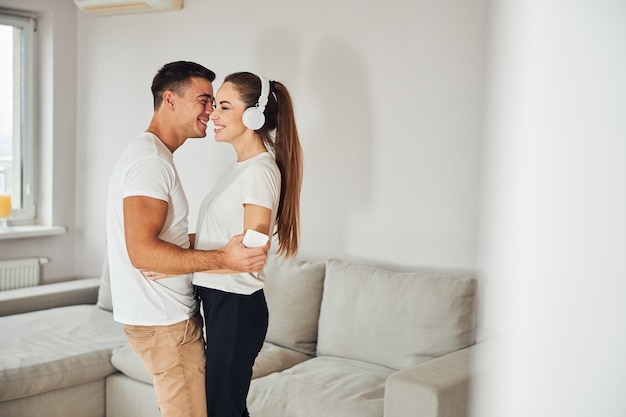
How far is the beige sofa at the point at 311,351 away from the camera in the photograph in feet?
7.64

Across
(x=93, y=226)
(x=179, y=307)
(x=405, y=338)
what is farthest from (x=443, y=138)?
(x=93, y=226)

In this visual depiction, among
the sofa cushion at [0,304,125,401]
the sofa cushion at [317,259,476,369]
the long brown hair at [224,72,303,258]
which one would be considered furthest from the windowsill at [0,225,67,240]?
the long brown hair at [224,72,303,258]

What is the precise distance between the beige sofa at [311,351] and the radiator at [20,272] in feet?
2.25

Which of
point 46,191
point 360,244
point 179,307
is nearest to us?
point 179,307

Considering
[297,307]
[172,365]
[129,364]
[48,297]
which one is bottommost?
[129,364]

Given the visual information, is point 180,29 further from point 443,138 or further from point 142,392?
point 142,392

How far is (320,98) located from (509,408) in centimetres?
292

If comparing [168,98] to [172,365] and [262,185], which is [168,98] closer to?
[262,185]

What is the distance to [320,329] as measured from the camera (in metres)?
2.88

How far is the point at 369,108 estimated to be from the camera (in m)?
3.10

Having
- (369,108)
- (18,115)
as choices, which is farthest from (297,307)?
(18,115)

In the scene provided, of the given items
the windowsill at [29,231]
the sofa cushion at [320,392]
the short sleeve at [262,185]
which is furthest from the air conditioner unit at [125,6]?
the short sleeve at [262,185]

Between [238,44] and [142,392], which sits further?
[238,44]

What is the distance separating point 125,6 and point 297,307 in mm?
2042
